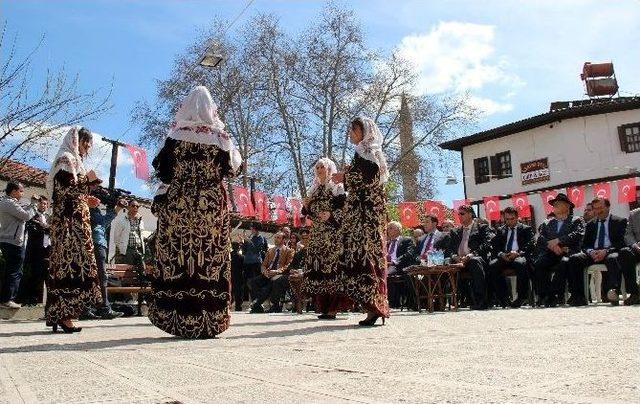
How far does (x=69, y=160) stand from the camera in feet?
18.1

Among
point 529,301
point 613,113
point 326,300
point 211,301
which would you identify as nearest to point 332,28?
point 613,113

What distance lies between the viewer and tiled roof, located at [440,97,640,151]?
88.4 ft

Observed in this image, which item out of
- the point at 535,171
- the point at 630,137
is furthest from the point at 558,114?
the point at 630,137

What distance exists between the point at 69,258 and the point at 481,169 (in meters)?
28.1

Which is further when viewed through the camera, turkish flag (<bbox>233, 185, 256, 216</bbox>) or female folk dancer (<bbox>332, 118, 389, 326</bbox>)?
turkish flag (<bbox>233, 185, 256, 216</bbox>)

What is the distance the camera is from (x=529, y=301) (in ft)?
32.2

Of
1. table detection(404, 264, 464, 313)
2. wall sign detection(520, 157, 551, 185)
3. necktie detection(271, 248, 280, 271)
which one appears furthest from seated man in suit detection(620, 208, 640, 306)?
wall sign detection(520, 157, 551, 185)

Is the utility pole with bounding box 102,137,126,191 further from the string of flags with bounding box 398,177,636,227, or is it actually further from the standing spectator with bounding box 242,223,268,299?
the string of flags with bounding box 398,177,636,227

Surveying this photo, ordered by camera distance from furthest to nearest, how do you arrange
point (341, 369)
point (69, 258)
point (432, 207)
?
point (432, 207) < point (69, 258) < point (341, 369)

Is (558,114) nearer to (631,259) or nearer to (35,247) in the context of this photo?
(631,259)

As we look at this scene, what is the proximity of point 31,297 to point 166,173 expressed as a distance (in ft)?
21.4

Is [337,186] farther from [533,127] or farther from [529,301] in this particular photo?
[533,127]

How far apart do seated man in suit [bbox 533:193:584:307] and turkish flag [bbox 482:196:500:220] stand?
15644 mm

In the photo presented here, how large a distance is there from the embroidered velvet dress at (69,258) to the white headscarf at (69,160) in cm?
5
